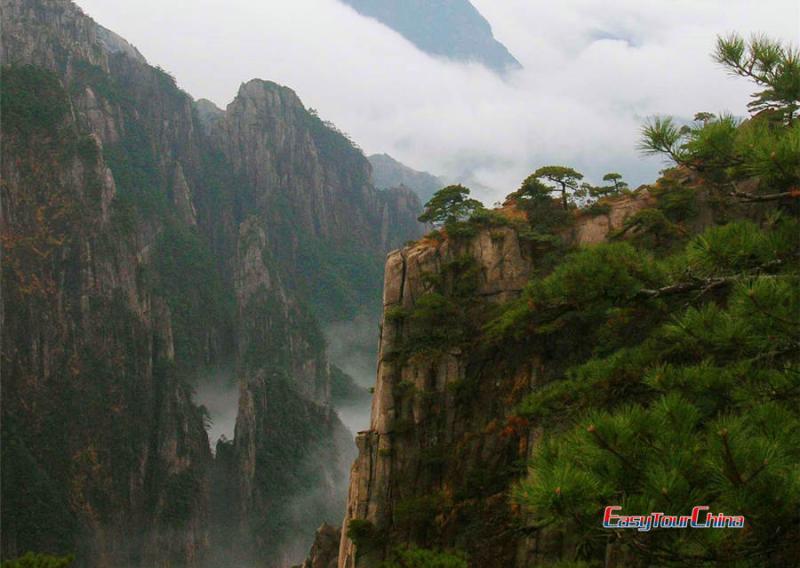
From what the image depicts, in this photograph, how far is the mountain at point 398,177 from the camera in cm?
18462

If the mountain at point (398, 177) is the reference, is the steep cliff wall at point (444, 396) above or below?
below

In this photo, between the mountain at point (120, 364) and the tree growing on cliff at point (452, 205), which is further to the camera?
the mountain at point (120, 364)

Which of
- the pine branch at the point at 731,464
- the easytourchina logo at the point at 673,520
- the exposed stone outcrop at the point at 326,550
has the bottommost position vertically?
the exposed stone outcrop at the point at 326,550

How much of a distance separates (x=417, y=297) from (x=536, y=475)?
21.3m

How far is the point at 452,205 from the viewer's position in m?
25.9

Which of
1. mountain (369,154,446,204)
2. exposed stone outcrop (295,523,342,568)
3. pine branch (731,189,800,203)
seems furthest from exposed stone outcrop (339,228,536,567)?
mountain (369,154,446,204)

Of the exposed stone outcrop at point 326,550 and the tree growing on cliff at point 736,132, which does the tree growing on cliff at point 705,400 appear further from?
the exposed stone outcrop at point 326,550

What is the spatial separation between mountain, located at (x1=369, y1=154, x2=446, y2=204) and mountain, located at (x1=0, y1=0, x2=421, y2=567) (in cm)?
8608

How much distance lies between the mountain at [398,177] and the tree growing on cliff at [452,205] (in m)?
156

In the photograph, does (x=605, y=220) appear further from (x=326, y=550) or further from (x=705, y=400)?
(x=705, y=400)

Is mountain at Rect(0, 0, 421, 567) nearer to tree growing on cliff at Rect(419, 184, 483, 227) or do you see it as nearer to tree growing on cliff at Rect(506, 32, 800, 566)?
tree growing on cliff at Rect(419, 184, 483, 227)

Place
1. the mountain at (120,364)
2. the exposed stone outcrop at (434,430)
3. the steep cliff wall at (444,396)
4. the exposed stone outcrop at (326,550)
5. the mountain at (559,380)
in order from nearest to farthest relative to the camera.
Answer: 1. the mountain at (559,380)
2. the exposed stone outcrop at (434,430)
3. the steep cliff wall at (444,396)
4. the exposed stone outcrop at (326,550)
5. the mountain at (120,364)

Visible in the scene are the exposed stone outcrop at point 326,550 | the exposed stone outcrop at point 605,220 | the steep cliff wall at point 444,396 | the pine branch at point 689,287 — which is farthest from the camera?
the exposed stone outcrop at point 326,550

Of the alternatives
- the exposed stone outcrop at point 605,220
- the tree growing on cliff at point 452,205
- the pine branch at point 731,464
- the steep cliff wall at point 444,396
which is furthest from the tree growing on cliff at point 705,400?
the tree growing on cliff at point 452,205
